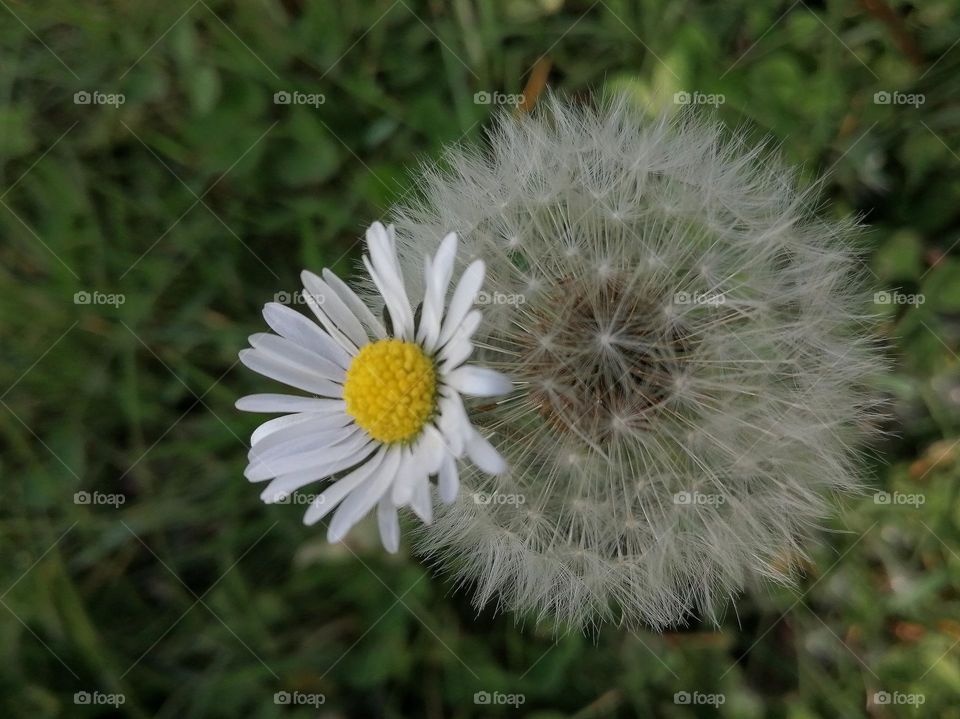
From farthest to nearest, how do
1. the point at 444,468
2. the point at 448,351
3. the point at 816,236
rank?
the point at 816,236 → the point at 448,351 → the point at 444,468

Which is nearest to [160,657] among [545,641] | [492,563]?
[545,641]

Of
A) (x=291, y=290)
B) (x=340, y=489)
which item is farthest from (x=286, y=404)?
(x=291, y=290)

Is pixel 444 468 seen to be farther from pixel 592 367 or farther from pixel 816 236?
pixel 816 236

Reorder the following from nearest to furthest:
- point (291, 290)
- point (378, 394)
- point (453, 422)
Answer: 1. point (453, 422)
2. point (378, 394)
3. point (291, 290)
